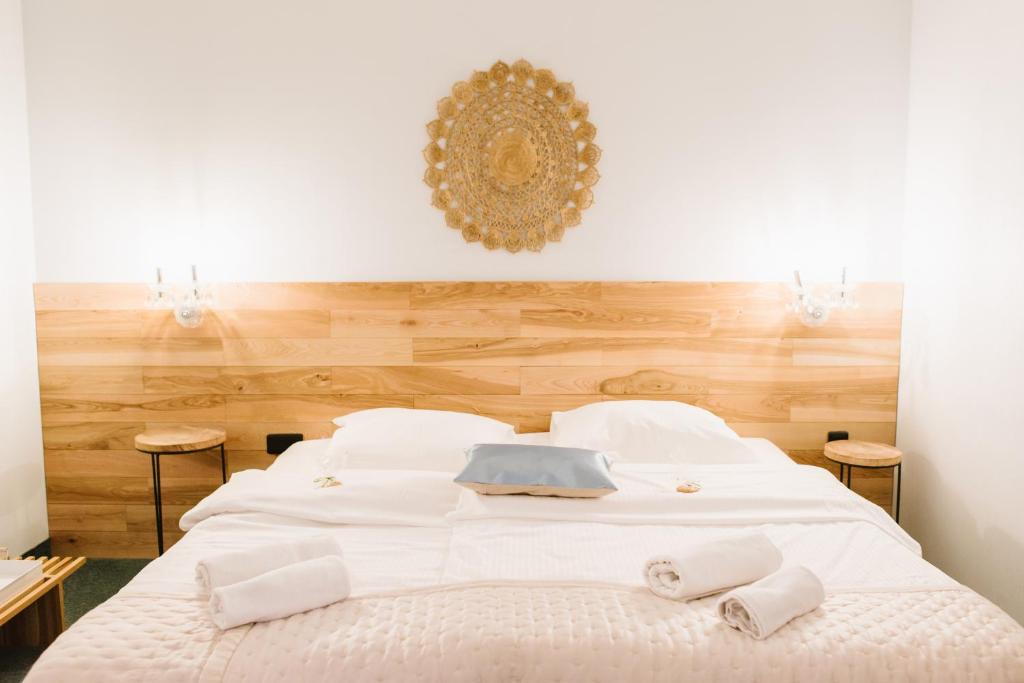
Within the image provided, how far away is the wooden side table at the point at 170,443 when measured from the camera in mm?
2557

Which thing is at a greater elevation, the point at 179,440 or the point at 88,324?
the point at 88,324

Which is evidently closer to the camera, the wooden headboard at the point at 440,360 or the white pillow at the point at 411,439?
the white pillow at the point at 411,439

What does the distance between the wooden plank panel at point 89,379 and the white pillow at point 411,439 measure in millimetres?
1005

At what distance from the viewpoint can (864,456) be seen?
2.54 meters

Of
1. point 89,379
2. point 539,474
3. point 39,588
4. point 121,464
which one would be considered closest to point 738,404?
point 539,474

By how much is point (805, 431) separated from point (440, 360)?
1.58 meters

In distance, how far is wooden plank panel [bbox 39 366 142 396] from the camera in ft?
9.44

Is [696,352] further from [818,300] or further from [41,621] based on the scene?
[41,621]

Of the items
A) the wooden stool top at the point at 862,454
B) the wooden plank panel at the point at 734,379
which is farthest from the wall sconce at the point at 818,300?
the wooden stool top at the point at 862,454

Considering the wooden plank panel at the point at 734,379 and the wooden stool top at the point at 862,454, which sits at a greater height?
the wooden plank panel at the point at 734,379

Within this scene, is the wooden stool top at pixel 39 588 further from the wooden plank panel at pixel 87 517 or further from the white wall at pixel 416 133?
the white wall at pixel 416 133

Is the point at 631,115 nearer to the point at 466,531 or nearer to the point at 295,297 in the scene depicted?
the point at 295,297

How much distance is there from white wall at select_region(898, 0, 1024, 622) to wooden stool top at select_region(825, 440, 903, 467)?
8.4 inches

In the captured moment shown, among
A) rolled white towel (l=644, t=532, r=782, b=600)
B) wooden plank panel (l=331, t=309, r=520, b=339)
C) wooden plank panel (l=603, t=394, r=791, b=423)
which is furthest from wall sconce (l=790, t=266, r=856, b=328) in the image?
rolled white towel (l=644, t=532, r=782, b=600)
